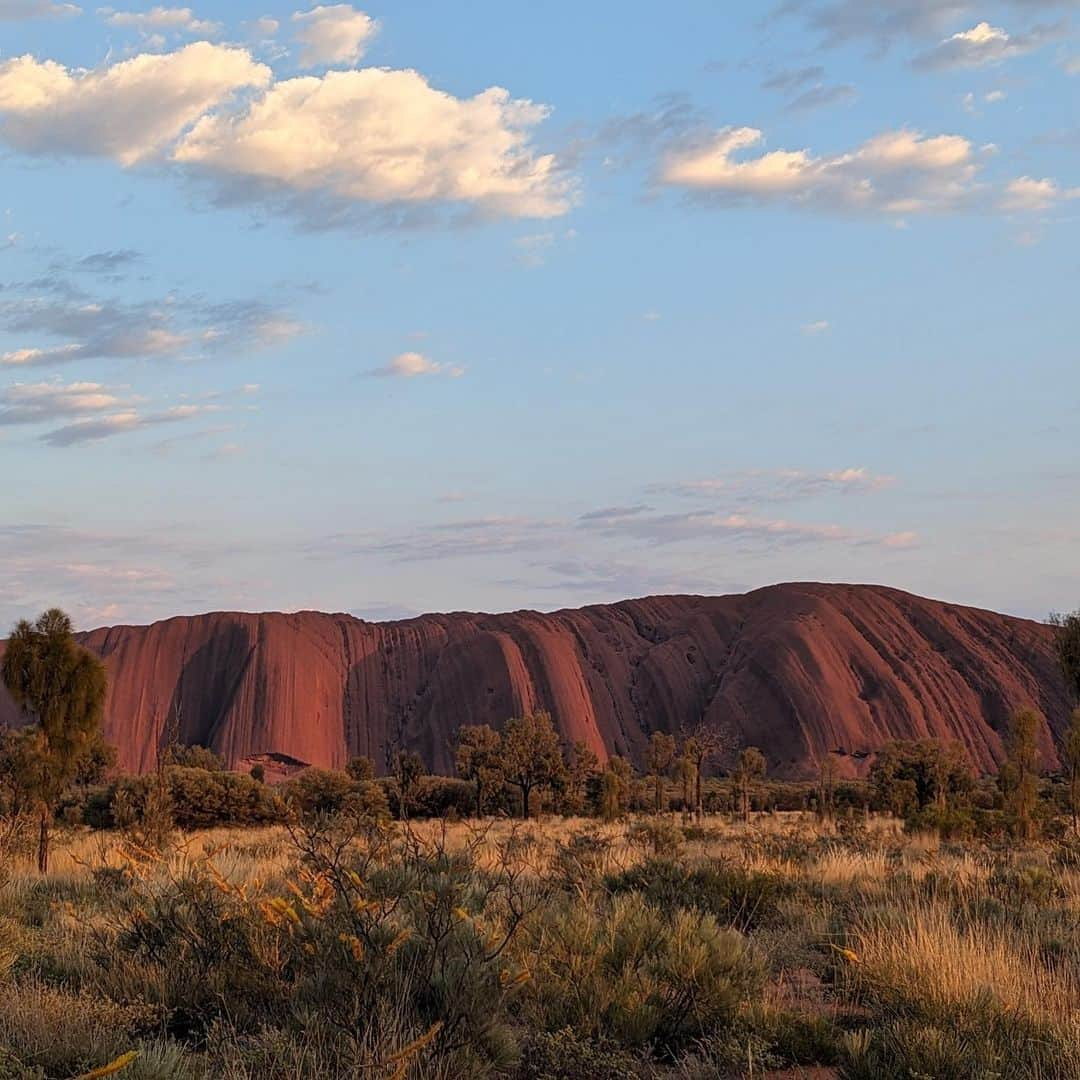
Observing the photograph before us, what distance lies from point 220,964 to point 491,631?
91954 mm

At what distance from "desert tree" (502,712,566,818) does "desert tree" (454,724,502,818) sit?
0.39 metres

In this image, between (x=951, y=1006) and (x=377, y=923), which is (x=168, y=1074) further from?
(x=951, y=1006)

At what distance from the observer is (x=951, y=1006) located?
254 inches

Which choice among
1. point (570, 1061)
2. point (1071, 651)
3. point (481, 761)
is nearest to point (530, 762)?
point (481, 761)

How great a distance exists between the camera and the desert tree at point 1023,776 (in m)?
23.9

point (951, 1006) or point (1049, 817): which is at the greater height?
point (951, 1006)

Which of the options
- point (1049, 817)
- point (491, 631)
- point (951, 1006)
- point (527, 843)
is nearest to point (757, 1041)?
point (951, 1006)

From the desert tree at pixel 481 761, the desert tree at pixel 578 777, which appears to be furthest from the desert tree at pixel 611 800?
the desert tree at pixel 481 761

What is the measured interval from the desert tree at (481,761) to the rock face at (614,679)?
1439 inches

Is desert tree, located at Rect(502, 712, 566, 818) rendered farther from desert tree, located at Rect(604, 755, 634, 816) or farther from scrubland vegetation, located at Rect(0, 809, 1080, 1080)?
scrubland vegetation, located at Rect(0, 809, 1080, 1080)

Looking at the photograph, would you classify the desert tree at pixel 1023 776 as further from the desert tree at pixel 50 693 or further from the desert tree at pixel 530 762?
the desert tree at pixel 530 762

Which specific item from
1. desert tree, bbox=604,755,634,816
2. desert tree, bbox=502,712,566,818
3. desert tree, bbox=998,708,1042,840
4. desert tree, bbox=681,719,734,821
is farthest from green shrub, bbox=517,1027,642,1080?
desert tree, bbox=502,712,566,818

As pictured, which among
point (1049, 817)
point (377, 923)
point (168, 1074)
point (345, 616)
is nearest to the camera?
point (168, 1074)

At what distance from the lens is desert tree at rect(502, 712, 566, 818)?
45.6 meters
